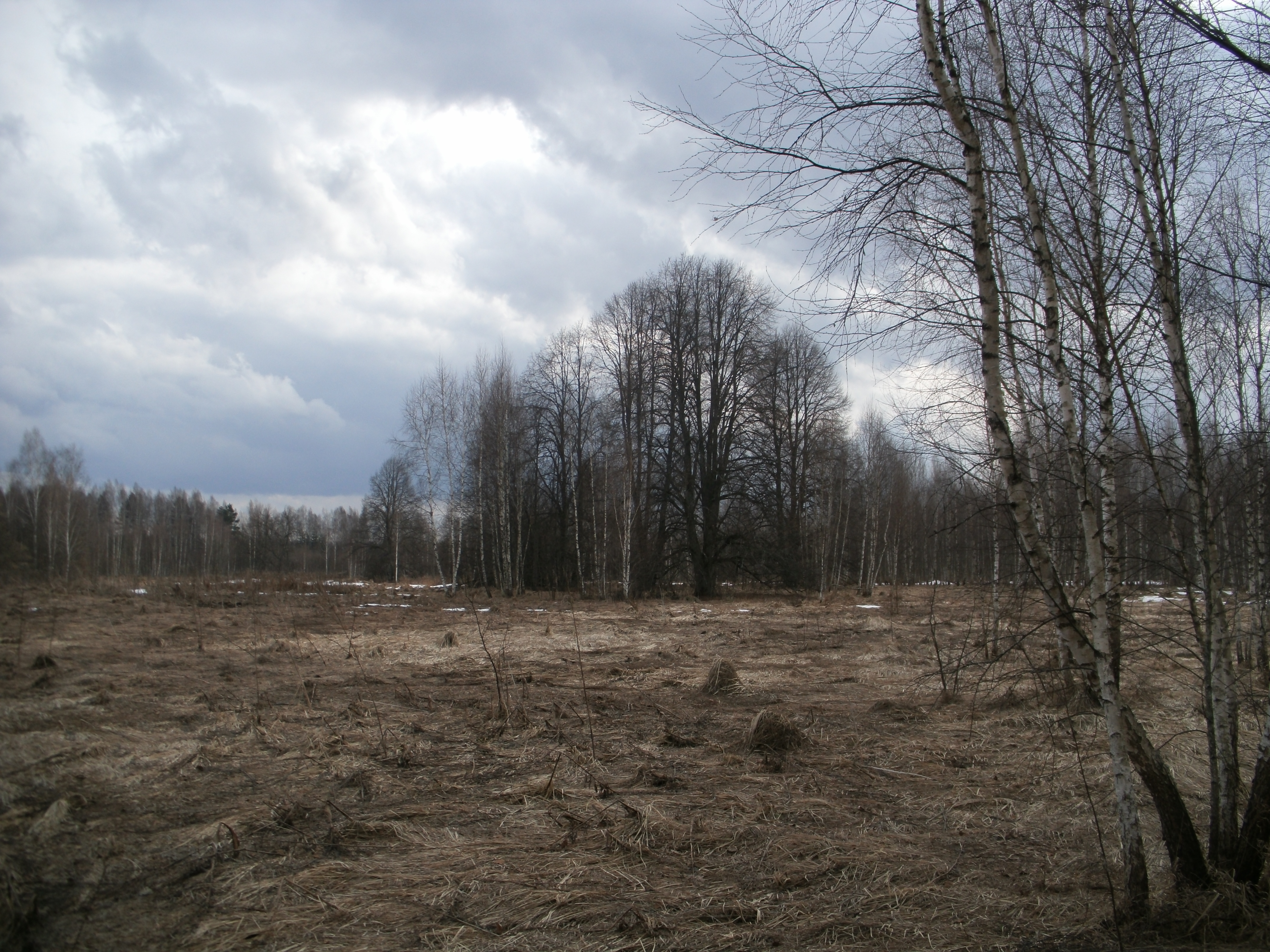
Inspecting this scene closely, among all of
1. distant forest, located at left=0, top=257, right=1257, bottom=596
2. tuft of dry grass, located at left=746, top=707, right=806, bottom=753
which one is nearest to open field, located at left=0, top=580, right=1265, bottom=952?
tuft of dry grass, located at left=746, top=707, right=806, bottom=753

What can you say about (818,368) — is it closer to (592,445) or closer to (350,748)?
(592,445)

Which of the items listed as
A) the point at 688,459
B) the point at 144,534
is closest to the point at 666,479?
the point at 688,459

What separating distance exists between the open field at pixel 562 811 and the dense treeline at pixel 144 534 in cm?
2115

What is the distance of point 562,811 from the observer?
4727 mm

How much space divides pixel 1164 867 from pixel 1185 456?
2.09 metres

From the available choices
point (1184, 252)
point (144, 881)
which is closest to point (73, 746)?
point (144, 881)

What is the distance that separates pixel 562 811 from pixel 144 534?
7447 centimetres

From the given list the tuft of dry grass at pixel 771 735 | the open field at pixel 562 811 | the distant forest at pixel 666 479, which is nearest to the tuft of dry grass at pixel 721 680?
the open field at pixel 562 811

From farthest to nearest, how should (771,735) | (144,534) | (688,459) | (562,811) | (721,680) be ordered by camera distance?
(144,534), (688,459), (721,680), (771,735), (562,811)

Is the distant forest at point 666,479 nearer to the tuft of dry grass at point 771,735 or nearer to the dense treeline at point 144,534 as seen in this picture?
the dense treeline at point 144,534

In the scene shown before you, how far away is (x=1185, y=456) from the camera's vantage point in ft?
11.5

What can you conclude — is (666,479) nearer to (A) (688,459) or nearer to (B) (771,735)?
(A) (688,459)

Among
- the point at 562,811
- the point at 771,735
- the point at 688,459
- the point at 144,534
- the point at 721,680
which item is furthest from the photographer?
the point at 144,534

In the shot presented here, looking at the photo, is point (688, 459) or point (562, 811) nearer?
point (562, 811)
